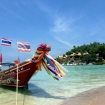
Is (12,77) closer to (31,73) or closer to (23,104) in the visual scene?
(31,73)

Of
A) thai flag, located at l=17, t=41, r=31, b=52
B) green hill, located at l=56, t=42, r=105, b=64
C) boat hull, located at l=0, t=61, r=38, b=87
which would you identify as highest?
green hill, located at l=56, t=42, r=105, b=64

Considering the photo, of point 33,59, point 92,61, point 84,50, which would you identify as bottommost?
point 33,59

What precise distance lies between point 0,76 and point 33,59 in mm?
4101

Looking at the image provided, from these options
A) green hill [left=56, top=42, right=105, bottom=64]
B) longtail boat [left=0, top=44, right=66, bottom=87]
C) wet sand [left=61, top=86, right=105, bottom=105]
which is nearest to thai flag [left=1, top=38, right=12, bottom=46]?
longtail boat [left=0, top=44, right=66, bottom=87]

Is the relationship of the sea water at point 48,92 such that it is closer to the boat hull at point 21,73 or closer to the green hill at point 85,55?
the boat hull at point 21,73

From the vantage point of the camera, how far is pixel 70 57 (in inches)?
4582

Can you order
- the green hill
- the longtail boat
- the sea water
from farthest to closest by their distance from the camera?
the green hill
the longtail boat
the sea water

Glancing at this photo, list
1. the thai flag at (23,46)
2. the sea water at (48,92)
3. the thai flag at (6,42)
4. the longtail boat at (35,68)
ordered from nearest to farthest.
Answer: the sea water at (48,92)
the longtail boat at (35,68)
the thai flag at (23,46)
the thai flag at (6,42)

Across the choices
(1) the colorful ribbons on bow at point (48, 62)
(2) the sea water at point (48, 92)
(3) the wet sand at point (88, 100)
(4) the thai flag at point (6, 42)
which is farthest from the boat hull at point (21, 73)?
(3) the wet sand at point (88, 100)

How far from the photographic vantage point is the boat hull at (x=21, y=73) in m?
12.0

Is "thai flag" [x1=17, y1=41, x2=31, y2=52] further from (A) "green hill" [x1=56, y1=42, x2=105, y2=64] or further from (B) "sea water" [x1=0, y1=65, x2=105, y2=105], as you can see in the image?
(A) "green hill" [x1=56, y1=42, x2=105, y2=64]

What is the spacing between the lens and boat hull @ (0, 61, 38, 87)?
12.0m

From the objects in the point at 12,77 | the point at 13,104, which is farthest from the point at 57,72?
the point at 12,77

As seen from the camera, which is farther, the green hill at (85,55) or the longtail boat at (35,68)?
the green hill at (85,55)
